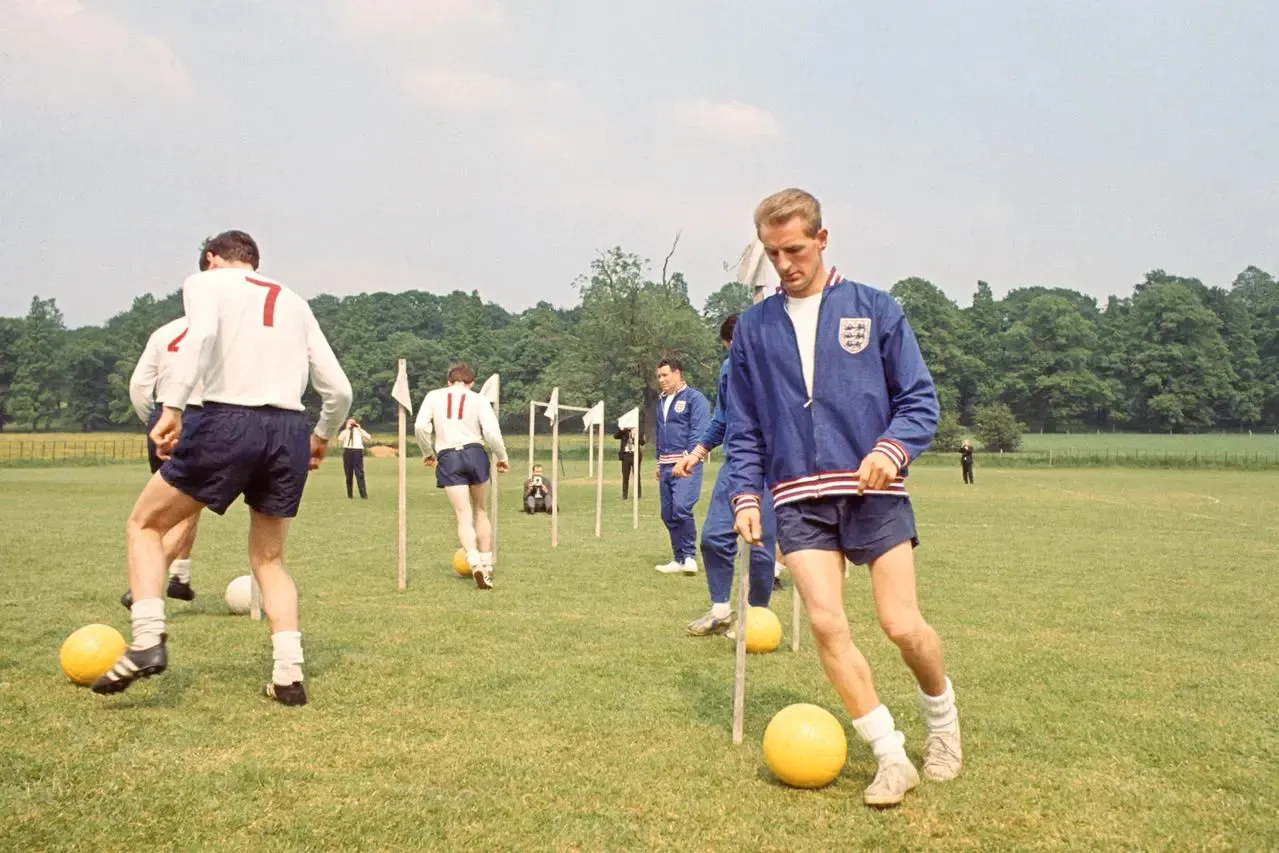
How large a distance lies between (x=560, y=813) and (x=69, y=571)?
9101 mm

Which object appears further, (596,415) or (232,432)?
(596,415)

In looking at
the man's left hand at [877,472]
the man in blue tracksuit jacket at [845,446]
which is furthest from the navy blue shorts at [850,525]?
the man's left hand at [877,472]

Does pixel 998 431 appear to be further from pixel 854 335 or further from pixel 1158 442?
pixel 854 335

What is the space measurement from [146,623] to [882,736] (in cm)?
366

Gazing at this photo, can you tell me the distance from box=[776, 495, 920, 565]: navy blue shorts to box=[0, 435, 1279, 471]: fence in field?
51.5m

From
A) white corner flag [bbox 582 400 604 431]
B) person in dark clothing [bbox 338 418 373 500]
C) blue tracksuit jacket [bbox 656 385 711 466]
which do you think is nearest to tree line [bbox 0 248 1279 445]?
person in dark clothing [bbox 338 418 373 500]

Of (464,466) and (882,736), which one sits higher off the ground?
(464,466)

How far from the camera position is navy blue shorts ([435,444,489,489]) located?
10.7 meters

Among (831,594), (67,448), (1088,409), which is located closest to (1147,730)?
(831,594)

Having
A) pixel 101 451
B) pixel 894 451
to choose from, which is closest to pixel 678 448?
pixel 894 451

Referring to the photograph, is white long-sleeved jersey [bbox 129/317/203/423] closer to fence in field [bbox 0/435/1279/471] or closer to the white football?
the white football

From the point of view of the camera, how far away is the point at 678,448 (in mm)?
11977

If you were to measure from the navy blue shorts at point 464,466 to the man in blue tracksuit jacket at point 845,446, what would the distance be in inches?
262

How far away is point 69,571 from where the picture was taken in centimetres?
1111
